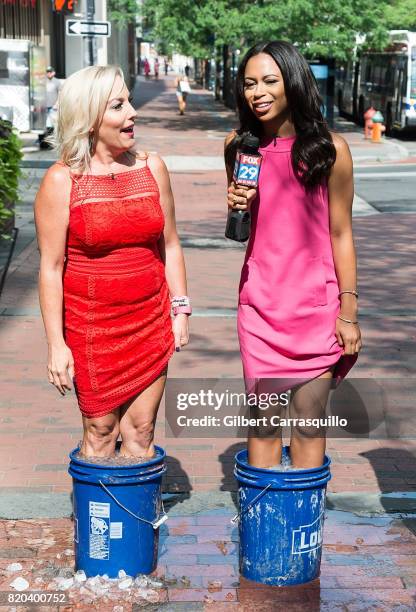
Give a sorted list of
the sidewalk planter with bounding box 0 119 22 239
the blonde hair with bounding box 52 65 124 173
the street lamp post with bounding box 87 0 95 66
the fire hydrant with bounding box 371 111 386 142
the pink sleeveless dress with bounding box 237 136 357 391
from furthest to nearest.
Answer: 1. the fire hydrant with bounding box 371 111 386 142
2. the street lamp post with bounding box 87 0 95 66
3. the sidewalk planter with bounding box 0 119 22 239
4. the pink sleeveless dress with bounding box 237 136 357 391
5. the blonde hair with bounding box 52 65 124 173

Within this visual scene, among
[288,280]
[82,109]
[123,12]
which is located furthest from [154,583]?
[123,12]

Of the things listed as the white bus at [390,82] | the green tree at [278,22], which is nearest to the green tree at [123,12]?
the green tree at [278,22]

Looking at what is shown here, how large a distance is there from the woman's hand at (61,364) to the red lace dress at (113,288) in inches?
2.6

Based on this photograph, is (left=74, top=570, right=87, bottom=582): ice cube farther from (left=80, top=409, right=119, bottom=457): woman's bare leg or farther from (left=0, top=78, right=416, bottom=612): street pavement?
(left=80, top=409, right=119, bottom=457): woman's bare leg

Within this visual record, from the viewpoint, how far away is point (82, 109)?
3.83 m

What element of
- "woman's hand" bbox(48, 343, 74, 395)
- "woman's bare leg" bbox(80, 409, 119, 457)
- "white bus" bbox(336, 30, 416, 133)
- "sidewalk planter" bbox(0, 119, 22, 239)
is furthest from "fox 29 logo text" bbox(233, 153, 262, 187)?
"white bus" bbox(336, 30, 416, 133)

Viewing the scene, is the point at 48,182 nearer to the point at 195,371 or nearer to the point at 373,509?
the point at 373,509

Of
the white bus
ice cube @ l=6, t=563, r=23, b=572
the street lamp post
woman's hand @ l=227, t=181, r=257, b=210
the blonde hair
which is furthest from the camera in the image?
the white bus

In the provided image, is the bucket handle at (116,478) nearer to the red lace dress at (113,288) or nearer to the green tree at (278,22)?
the red lace dress at (113,288)

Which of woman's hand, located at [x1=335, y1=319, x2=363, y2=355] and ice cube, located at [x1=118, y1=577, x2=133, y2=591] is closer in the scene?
woman's hand, located at [x1=335, y1=319, x2=363, y2=355]

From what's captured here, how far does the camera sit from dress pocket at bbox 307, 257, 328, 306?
397cm

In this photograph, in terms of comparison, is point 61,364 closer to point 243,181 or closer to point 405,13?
point 243,181

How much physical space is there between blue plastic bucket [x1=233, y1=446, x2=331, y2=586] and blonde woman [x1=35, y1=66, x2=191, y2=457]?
46 cm

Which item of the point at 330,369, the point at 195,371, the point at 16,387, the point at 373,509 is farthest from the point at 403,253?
the point at 330,369
